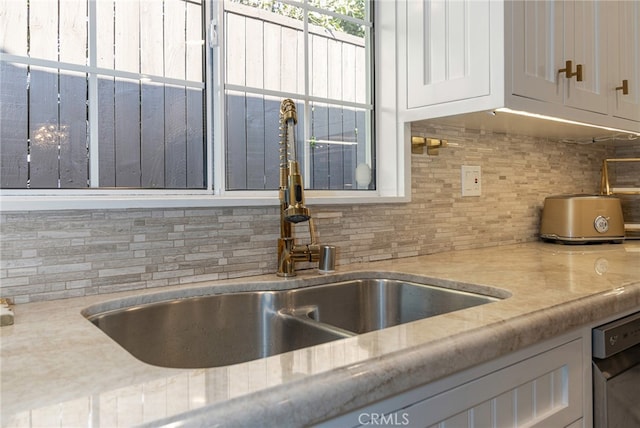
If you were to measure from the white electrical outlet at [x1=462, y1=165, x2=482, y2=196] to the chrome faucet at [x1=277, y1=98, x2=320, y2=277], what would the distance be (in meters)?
0.83

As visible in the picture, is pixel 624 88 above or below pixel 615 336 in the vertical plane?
above

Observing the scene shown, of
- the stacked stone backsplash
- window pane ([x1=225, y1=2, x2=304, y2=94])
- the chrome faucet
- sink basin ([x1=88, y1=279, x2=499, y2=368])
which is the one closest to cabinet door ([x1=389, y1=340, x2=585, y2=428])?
sink basin ([x1=88, y1=279, x2=499, y2=368])

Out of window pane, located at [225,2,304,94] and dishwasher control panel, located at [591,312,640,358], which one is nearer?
dishwasher control panel, located at [591,312,640,358]

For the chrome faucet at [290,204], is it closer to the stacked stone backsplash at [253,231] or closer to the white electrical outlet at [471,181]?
the stacked stone backsplash at [253,231]

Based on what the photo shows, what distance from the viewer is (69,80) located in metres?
1.14

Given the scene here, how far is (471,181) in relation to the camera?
188 cm

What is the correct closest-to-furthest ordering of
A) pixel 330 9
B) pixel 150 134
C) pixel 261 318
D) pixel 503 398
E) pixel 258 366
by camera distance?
pixel 258 366, pixel 503 398, pixel 261 318, pixel 150 134, pixel 330 9

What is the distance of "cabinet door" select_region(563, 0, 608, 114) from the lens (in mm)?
1582

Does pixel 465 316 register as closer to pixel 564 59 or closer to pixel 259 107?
pixel 259 107

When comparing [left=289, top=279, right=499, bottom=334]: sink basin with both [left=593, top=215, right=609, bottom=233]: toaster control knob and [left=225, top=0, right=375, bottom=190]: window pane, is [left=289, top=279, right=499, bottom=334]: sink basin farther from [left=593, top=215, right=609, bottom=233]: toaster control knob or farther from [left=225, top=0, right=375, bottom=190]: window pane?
[left=593, top=215, right=609, bottom=233]: toaster control knob

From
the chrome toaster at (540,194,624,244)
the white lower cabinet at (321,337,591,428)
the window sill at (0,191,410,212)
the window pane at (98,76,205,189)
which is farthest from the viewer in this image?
the chrome toaster at (540,194,624,244)

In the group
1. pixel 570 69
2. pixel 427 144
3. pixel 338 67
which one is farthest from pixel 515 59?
pixel 338 67

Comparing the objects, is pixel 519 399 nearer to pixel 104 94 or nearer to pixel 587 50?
pixel 104 94

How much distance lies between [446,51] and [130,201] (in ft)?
3.39
